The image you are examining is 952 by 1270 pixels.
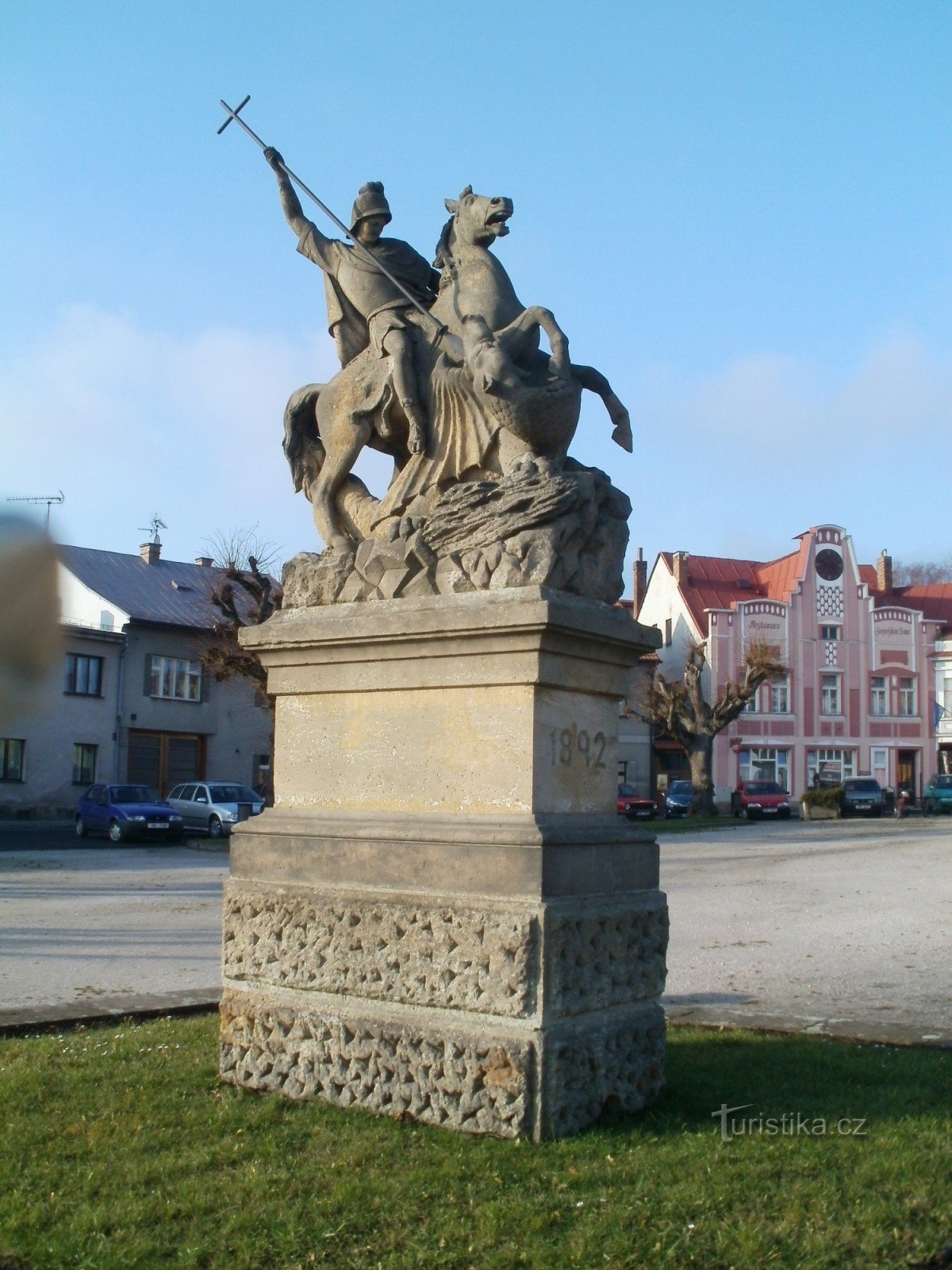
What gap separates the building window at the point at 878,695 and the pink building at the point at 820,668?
0.13 feet

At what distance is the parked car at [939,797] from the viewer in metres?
45.5

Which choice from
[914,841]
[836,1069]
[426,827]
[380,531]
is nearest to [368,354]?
[380,531]

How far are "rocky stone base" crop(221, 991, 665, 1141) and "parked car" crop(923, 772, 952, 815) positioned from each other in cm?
4352

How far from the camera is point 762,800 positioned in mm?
42844

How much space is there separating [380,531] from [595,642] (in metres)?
1.29

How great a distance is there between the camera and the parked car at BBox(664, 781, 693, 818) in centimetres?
4497

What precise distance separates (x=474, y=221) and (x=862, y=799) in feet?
129

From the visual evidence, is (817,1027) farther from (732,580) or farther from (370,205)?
(732,580)

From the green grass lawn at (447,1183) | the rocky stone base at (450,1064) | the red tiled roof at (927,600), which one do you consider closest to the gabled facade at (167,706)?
the rocky stone base at (450,1064)

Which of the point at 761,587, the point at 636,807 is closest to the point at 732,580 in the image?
the point at 761,587

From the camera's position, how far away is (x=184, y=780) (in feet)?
137

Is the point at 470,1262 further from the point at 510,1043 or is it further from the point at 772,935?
the point at 772,935

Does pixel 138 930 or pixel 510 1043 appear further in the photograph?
pixel 138 930

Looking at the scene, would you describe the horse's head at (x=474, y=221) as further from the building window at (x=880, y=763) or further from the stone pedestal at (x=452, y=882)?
the building window at (x=880, y=763)
